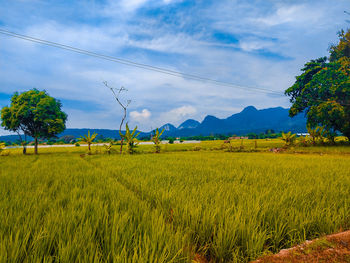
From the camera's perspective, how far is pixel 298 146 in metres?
17.2

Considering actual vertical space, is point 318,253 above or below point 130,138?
below

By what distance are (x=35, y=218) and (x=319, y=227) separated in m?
2.99

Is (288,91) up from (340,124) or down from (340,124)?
up

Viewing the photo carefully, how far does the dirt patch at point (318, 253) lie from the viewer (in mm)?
1185

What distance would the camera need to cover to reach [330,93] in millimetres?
17734

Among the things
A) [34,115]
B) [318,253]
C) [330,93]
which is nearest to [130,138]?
[34,115]

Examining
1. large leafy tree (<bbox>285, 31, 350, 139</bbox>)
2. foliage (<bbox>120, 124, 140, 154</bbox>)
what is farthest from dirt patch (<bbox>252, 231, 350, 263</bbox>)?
large leafy tree (<bbox>285, 31, 350, 139</bbox>)

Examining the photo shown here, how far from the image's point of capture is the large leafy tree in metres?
16.0

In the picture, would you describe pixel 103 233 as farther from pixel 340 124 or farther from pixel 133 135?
pixel 340 124

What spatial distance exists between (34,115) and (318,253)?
2095cm

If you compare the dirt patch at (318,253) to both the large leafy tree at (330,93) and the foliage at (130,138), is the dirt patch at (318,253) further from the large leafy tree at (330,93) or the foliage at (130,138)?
the large leafy tree at (330,93)

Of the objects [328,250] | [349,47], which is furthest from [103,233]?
[349,47]

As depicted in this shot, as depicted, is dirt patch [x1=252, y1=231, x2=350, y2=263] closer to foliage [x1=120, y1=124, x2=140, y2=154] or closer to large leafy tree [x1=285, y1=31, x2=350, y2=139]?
foliage [x1=120, y1=124, x2=140, y2=154]

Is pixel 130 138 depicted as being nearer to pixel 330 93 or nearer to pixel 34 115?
pixel 34 115
